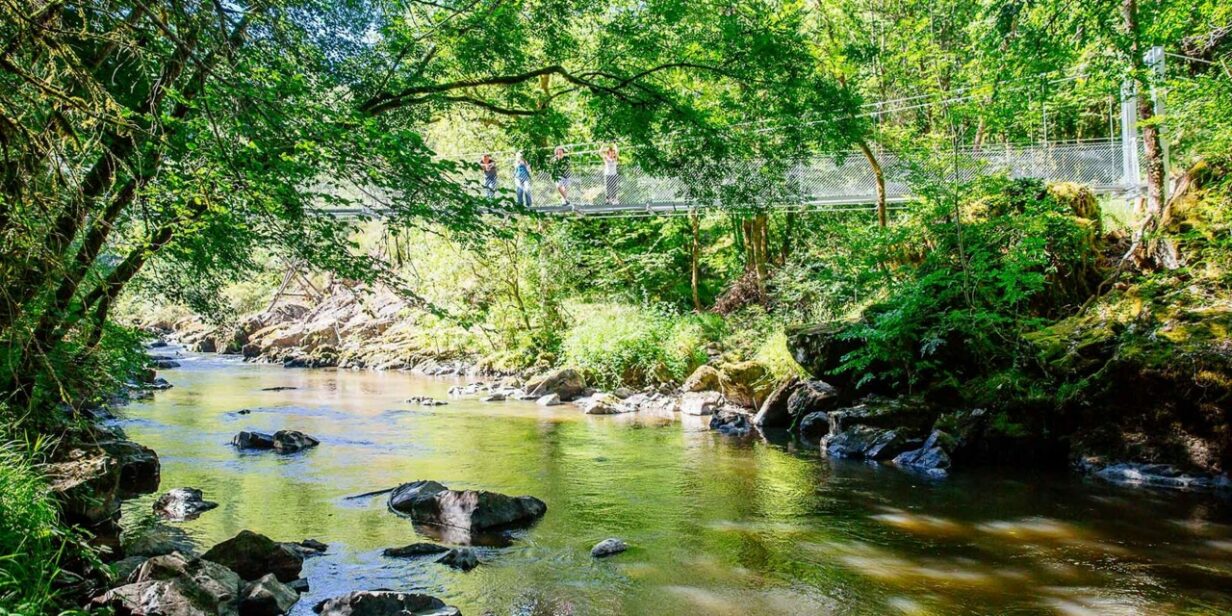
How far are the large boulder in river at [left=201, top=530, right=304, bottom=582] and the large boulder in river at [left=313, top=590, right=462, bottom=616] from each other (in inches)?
22.0

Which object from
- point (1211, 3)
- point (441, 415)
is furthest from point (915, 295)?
point (441, 415)

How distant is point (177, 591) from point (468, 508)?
2.21 m

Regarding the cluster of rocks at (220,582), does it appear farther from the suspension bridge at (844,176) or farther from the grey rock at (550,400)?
the grey rock at (550,400)

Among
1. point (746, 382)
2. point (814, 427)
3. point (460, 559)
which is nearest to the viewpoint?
point (460, 559)

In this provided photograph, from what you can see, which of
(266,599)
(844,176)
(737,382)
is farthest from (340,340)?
(266,599)

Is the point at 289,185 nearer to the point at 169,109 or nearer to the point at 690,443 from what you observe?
the point at 169,109

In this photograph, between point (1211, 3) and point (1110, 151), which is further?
point (1110, 151)

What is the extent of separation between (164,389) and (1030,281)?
36.9 ft

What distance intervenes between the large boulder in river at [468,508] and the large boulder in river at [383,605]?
150cm

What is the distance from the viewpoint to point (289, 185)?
4.05 meters

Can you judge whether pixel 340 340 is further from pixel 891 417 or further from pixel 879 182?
pixel 891 417

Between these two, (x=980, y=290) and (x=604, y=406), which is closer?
(x=980, y=290)

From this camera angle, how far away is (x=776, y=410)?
9.77 metres

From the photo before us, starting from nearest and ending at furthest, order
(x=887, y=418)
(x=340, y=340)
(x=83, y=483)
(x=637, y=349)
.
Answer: (x=83, y=483) → (x=887, y=418) → (x=637, y=349) → (x=340, y=340)
